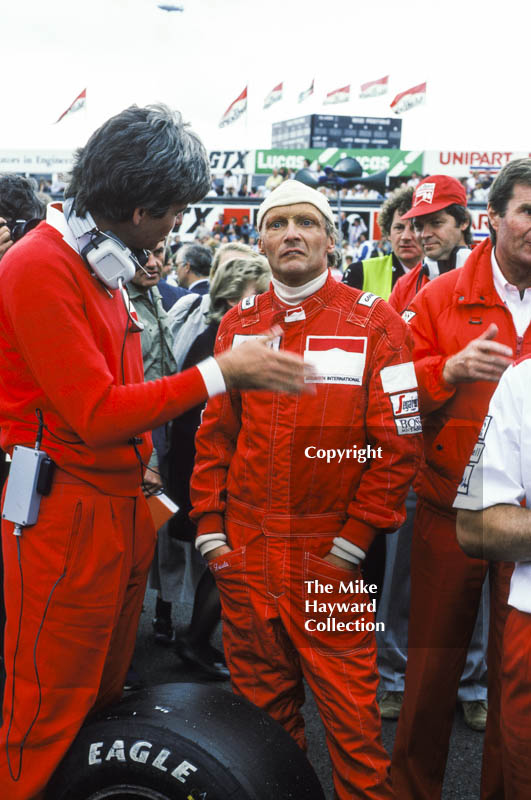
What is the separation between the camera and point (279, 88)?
138 feet

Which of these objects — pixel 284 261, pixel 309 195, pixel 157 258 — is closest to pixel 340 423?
pixel 284 261

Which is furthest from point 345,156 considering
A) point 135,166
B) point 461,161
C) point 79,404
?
point 79,404

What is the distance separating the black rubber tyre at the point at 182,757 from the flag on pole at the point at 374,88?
142 feet

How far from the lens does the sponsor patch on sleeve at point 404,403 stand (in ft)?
7.39

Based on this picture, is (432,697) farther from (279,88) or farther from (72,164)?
(279,88)

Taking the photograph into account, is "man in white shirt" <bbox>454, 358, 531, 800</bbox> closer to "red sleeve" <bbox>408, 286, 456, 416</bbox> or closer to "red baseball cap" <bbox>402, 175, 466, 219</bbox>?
"red sleeve" <bbox>408, 286, 456, 416</bbox>

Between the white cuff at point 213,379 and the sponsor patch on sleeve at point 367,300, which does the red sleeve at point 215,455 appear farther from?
the white cuff at point 213,379

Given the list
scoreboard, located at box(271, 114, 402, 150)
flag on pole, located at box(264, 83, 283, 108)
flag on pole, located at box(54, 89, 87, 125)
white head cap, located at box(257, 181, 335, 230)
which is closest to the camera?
white head cap, located at box(257, 181, 335, 230)

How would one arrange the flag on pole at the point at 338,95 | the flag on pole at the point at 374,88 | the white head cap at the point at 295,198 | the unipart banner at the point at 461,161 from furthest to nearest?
the flag on pole at the point at 338,95 → the flag on pole at the point at 374,88 → the unipart banner at the point at 461,161 → the white head cap at the point at 295,198

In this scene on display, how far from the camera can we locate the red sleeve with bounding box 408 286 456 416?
2.46 m

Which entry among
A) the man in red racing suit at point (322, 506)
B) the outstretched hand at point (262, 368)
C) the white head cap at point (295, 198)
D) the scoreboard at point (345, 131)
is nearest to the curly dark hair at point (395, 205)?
the white head cap at point (295, 198)

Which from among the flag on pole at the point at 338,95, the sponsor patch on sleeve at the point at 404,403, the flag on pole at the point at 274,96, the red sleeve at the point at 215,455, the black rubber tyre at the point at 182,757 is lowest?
the black rubber tyre at the point at 182,757

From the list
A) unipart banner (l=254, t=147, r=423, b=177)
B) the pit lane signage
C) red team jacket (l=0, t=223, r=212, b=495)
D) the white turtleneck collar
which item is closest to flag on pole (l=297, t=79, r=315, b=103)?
unipart banner (l=254, t=147, r=423, b=177)

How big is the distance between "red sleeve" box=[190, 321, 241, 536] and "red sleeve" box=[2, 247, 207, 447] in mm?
701
